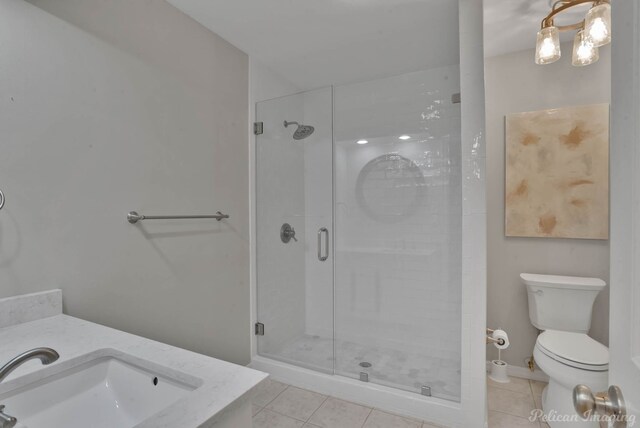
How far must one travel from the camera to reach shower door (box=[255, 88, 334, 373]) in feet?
8.16

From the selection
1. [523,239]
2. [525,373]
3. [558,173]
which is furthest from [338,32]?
[525,373]

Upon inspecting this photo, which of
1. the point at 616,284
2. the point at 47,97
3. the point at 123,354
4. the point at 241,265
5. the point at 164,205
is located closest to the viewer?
the point at 616,284

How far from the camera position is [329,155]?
256 centimetres

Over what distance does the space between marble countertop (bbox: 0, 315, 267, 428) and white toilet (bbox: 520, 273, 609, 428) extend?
1.69m

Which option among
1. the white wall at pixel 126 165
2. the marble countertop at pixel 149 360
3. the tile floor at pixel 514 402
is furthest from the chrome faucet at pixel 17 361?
the tile floor at pixel 514 402

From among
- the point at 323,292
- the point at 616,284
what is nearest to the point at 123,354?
the point at 616,284

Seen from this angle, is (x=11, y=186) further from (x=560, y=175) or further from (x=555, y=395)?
(x=560, y=175)

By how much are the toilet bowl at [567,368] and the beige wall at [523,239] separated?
0.48m

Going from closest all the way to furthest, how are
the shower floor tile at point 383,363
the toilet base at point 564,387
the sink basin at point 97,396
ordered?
the sink basin at point 97,396 < the toilet base at point 564,387 < the shower floor tile at point 383,363

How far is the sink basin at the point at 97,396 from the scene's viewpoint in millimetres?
832

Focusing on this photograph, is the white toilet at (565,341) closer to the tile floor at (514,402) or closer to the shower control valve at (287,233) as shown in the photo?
the tile floor at (514,402)

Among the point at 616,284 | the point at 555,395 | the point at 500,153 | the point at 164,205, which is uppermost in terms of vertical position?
the point at 500,153

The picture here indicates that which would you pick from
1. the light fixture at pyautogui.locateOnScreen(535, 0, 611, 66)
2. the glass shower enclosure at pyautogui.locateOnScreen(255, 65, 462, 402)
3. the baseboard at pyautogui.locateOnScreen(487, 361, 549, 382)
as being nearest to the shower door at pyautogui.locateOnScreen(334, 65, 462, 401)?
the glass shower enclosure at pyautogui.locateOnScreen(255, 65, 462, 402)

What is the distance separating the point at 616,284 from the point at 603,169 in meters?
2.10
